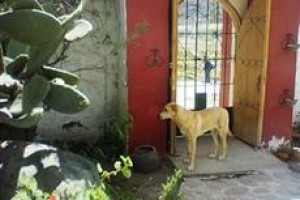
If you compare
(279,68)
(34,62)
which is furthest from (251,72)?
(34,62)

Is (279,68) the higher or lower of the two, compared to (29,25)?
lower

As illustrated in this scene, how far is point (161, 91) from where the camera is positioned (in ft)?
19.3

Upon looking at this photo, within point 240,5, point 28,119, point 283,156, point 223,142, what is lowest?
point 283,156

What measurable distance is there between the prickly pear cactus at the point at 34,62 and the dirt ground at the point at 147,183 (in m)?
1.25

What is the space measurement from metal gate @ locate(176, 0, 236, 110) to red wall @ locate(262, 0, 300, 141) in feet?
2.98

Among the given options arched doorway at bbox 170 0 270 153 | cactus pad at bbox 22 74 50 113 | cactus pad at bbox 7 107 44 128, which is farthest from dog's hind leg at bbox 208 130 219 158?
cactus pad at bbox 7 107 44 128

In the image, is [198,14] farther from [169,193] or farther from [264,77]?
[169,193]

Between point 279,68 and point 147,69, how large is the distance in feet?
5.96

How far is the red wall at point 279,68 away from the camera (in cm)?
602

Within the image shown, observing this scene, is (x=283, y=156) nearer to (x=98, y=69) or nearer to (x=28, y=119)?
(x=98, y=69)

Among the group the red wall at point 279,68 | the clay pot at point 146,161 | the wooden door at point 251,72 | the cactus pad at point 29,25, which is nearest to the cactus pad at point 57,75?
the cactus pad at point 29,25

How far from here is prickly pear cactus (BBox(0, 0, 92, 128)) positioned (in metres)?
3.06

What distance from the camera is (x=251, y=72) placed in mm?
6238

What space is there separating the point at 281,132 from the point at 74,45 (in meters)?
3.13
